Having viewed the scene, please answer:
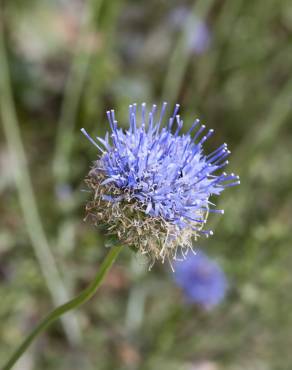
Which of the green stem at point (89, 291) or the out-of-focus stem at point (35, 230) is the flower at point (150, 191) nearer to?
the green stem at point (89, 291)

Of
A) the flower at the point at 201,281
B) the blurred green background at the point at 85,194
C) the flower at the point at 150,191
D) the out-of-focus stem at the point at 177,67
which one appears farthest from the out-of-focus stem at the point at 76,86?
the flower at the point at 150,191


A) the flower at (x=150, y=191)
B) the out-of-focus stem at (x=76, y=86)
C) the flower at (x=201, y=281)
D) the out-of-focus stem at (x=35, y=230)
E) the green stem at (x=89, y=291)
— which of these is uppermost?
the out-of-focus stem at (x=76, y=86)

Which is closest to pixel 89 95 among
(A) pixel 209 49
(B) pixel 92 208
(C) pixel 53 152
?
(C) pixel 53 152

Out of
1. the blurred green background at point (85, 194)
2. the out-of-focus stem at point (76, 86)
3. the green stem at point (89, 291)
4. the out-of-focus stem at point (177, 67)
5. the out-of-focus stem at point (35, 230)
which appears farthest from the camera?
the out-of-focus stem at point (177, 67)

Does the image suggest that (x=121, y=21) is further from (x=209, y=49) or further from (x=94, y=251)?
(x=94, y=251)

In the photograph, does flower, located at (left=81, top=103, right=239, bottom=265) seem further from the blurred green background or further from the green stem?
the blurred green background

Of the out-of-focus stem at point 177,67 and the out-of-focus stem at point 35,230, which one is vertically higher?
the out-of-focus stem at point 177,67

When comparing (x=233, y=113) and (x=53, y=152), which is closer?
(x=53, y=152)
